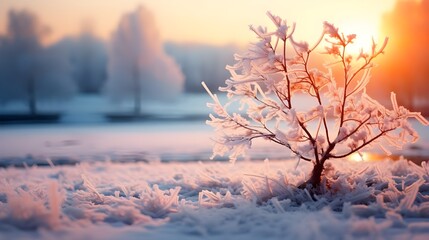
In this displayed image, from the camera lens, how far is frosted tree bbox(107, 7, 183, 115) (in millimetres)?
37750

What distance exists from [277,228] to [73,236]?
1.91m

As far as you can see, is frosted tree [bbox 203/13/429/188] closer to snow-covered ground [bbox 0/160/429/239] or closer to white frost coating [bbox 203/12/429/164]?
white frost coating [bbox 203/12/429/164]

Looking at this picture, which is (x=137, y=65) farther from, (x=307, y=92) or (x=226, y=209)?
(x=226, y=209)

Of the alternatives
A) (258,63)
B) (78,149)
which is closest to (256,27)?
(258,63)

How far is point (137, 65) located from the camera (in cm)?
3784

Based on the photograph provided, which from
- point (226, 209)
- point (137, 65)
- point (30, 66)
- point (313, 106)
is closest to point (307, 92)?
point (313, 106)

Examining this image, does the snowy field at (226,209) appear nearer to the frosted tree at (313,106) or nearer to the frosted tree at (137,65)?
the frosted tree at (313,106)

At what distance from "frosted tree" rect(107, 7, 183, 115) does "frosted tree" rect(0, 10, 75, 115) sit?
13.8 ft

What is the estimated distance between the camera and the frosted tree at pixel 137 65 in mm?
37750

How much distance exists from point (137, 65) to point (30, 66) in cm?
881

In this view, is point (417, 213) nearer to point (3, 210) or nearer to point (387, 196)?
point (387, 196)

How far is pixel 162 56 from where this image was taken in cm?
3831

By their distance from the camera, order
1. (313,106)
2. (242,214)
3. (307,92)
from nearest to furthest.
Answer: (242,214)
(313,106)
(307,92)

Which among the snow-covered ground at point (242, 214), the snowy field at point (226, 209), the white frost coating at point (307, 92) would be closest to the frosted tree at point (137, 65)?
the snowy field at point (226, 209)
